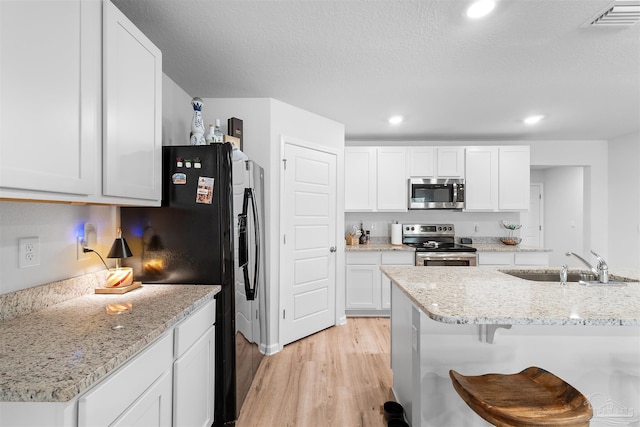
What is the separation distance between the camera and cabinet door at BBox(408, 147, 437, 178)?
432 centimetres

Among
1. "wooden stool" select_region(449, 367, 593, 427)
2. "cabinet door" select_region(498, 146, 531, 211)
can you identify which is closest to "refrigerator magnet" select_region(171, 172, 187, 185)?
"wooden stool" select_region(449, 367, 593, 427)

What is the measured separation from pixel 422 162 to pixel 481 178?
2.69ft

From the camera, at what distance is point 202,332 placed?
164 centimetres

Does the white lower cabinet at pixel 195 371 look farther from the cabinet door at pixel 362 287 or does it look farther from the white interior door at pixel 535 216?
the white interior door at pixel 535 216

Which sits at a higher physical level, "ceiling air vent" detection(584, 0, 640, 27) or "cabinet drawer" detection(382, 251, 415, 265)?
"ceiling air vent" detection(584, 0, 640, 27)

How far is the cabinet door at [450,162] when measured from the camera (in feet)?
14.1

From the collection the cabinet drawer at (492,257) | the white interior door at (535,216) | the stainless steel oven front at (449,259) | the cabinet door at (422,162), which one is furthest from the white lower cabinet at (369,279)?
the white interior door at (535,216)

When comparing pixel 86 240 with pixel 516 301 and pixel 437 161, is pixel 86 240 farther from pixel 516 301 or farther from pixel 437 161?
pixel 437 161

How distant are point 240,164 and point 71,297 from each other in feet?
3.70

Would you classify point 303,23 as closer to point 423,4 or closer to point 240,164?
point 423,4

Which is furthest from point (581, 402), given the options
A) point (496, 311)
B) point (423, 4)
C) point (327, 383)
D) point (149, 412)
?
point (423, 4)

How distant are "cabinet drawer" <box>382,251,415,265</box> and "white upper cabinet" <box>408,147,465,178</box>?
1096mm

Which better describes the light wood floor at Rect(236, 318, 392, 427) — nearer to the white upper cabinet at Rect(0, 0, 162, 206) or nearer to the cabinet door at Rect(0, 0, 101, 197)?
the white upper cabinet at Rect(0, 0, 162, 206)

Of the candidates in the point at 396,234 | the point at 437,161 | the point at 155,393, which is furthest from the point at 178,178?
the point at 437,161
